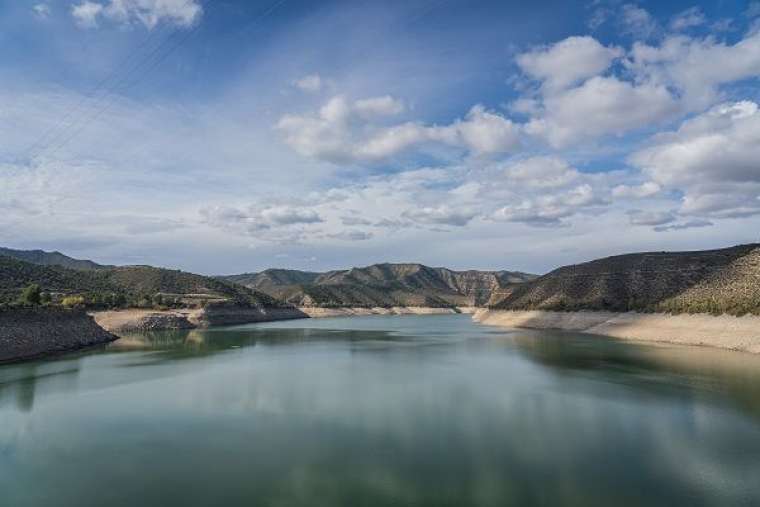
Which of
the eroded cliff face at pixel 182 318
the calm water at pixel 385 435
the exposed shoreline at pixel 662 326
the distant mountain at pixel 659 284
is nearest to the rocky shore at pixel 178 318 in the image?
the eroded cliff face at pixel 182 318

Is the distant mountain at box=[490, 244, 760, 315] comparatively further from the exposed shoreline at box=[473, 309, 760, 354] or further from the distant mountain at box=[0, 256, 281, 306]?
the distant mountain at box=[0, 256, 281, 306]

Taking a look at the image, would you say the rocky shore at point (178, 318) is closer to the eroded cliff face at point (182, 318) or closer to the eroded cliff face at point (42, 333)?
the eroded cliff face at point (182, 318)

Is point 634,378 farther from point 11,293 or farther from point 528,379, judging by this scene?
point 11,293

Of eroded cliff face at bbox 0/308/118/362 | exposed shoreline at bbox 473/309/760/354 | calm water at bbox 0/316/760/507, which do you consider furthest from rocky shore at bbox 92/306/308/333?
exposed shoreline at bbox 473/309/760/354

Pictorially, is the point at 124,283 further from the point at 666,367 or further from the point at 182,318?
the point at 666,367

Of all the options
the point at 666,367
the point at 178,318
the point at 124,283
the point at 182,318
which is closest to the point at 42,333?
the point at 178,318

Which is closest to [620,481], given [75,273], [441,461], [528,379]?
[441,461]
